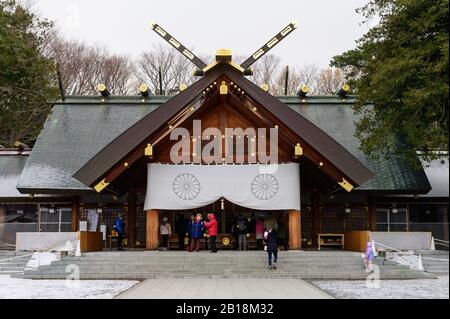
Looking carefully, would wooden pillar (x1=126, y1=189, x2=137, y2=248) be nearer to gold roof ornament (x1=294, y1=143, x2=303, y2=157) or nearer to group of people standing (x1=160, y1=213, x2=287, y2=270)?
group of people standing (x1=160, y1=213, x2=287, y2=270)

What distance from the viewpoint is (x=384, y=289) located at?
12125mm

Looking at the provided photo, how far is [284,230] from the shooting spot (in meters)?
19.0

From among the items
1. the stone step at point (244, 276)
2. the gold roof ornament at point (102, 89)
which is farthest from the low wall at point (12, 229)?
the stone step at point (244, 276)

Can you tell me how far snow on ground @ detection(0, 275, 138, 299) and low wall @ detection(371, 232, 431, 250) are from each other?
25.8ft

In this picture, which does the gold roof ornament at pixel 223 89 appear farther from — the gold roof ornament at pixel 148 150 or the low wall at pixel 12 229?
the low wall at pixel 12 229

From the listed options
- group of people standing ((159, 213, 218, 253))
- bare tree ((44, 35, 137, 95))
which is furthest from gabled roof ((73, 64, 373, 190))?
bare tree ((44, 35, 137, 95))

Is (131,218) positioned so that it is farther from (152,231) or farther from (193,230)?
(193,230)

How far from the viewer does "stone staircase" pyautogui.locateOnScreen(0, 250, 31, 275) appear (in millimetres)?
16844

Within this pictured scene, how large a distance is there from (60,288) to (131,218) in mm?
8603

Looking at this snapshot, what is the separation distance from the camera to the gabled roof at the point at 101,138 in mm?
20547

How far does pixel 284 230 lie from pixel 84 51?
23.5 meters
